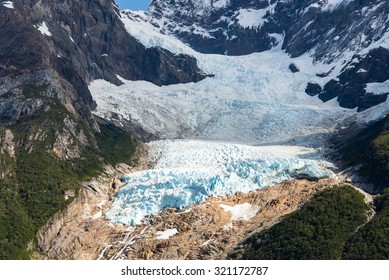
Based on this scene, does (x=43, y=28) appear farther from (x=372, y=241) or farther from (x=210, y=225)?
(x=372, y=241)

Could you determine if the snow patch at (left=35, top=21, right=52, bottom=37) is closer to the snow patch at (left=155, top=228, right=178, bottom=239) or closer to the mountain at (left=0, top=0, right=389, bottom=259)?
the mountain at (left=0, top=0, right=389, bottom=259)

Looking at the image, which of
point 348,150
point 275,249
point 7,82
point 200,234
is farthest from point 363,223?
point 7,82

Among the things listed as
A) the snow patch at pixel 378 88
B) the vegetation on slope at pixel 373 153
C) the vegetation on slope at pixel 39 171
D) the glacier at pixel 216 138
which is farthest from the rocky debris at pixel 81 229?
the snow patch at pixel 378 88

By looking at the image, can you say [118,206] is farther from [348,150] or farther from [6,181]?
[348,150]

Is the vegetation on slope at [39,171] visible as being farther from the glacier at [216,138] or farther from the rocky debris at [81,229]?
the glacier at [216,138]

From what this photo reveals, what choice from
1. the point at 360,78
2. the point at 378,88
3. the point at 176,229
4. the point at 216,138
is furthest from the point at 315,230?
the point at 360,78
